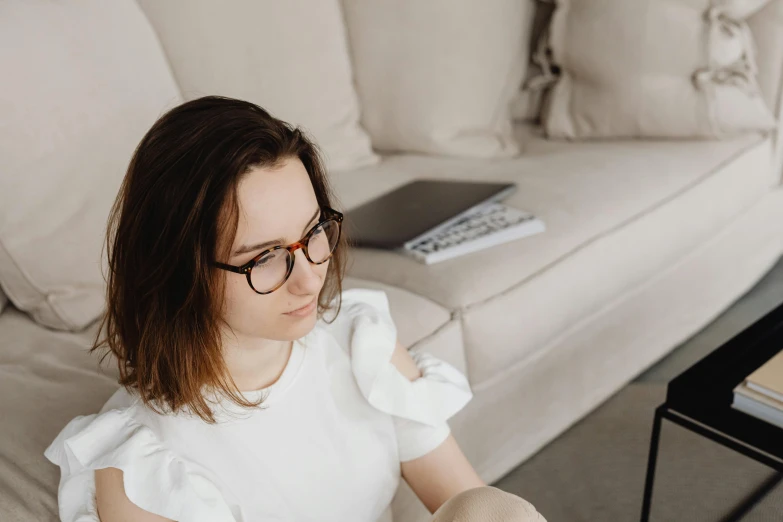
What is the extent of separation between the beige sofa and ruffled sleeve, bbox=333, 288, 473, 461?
0.18 m

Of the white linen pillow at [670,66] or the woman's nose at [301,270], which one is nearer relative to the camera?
the woman's nose at [301,270]

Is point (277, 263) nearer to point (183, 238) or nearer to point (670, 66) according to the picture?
point (183, 238)

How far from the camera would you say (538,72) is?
2.17 metres

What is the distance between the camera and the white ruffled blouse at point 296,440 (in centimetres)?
90

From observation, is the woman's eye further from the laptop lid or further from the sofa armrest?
the sofa armrest

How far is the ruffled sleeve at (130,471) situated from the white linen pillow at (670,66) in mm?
1397

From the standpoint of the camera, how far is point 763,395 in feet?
3.46

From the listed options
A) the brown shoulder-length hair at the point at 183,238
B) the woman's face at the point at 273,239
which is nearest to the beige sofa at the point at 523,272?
the brown shoulder-length hair at the point at 183,238

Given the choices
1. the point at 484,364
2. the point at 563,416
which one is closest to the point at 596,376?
the point at 563,416

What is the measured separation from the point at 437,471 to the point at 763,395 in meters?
0.45

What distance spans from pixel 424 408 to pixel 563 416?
68 cm

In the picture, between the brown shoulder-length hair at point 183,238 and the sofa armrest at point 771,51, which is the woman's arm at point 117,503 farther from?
the sofa armrest at point 771,51

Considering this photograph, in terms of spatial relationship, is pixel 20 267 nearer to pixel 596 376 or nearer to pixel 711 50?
pixel 596 376

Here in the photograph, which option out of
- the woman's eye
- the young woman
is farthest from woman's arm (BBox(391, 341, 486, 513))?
the woman's eye
